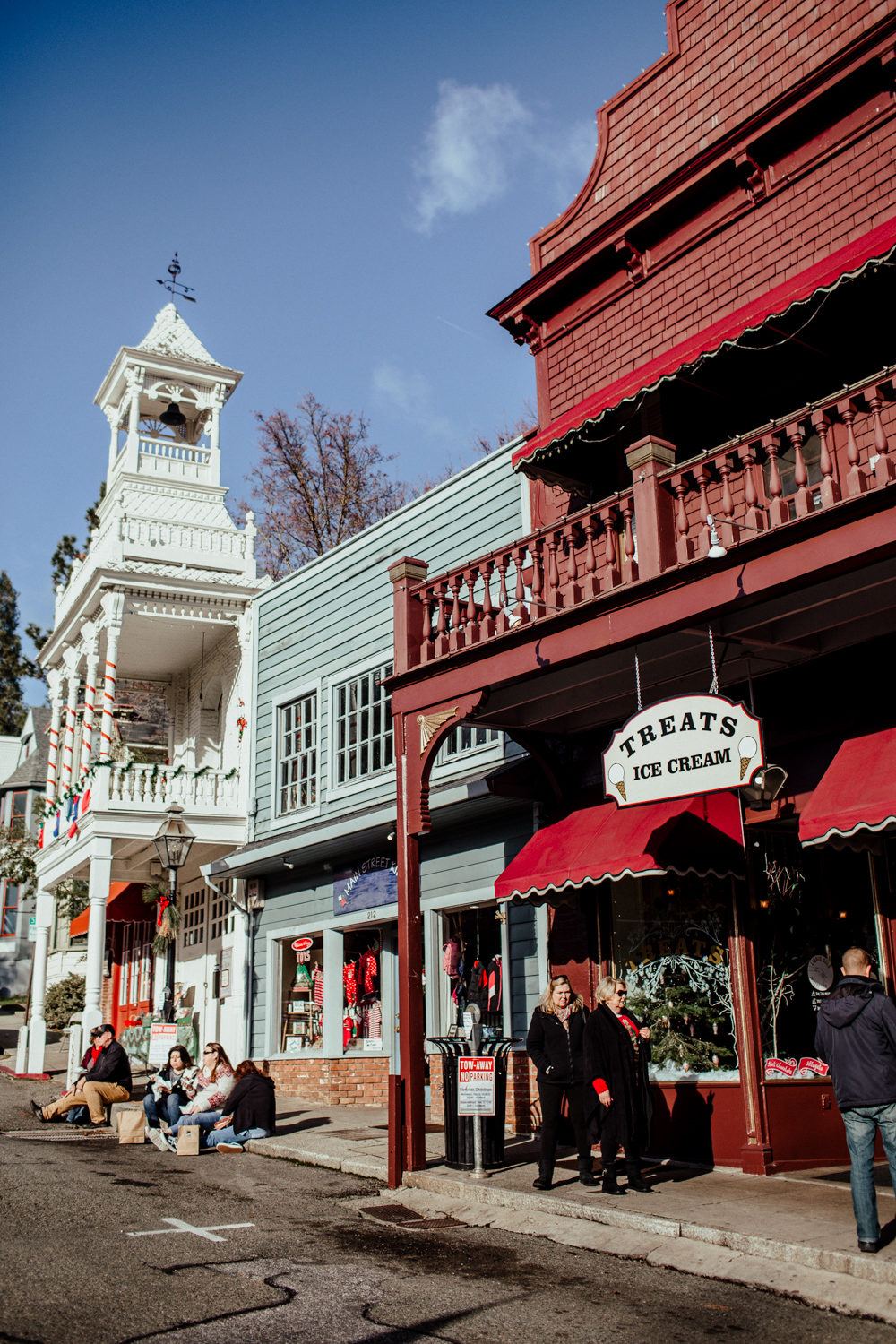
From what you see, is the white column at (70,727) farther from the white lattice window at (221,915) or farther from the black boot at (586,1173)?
the black boot at (586,1173)

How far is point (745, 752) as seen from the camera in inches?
334

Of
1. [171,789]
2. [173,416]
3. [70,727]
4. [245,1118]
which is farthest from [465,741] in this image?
[173,416]

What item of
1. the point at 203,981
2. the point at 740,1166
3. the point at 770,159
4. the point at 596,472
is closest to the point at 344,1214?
the point at 740,1166

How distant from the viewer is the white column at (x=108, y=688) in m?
20.3

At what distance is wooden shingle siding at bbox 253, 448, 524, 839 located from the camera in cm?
1564

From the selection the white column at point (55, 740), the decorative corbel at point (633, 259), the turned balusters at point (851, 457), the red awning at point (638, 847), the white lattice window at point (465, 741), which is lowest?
the red awning at point (638, 847)

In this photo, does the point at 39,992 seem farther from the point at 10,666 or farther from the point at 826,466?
the point at 10,666

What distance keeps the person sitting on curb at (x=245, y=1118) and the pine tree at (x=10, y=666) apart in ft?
146

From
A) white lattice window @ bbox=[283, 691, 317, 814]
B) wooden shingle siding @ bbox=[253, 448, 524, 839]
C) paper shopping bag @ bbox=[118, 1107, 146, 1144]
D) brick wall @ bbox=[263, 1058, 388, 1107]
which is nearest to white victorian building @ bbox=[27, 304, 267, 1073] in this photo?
wooden shingle siding @ bbox=[253, 448, 524, 839]

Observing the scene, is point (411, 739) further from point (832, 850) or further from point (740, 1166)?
point (740, 1166)

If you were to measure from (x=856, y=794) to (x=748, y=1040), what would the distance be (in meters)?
2.85

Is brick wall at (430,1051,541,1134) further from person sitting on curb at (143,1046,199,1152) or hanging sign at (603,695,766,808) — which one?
hanging sign at (603,695,766,808)

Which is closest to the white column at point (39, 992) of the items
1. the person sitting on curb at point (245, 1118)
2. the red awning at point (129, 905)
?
the red awning at point (129, 905)

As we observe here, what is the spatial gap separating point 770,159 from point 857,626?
510 centimetres
